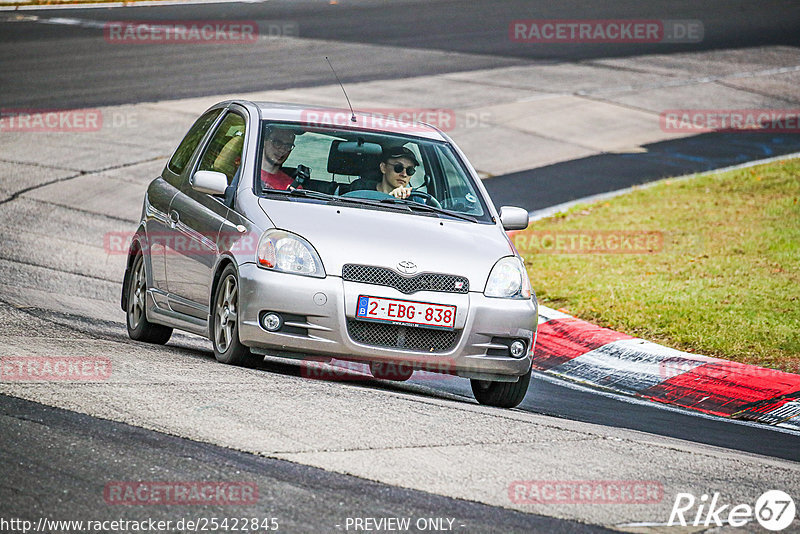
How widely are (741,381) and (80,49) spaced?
20.5 m

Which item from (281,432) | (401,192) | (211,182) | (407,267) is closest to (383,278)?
(407,267)

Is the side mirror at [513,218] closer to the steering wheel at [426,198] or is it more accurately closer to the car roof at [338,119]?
the steering wheel at [426,198]

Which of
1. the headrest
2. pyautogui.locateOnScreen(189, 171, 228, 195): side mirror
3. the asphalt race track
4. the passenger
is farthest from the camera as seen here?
the headrest

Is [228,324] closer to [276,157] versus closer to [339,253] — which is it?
[339,253]

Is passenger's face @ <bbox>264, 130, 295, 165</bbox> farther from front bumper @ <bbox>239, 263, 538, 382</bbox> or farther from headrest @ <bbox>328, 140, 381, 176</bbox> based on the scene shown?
front bumper @ <bbox>239, 263, 538, 382</bbox>

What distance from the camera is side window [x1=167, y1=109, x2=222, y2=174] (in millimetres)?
9391

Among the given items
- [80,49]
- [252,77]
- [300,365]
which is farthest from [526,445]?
[80,49]

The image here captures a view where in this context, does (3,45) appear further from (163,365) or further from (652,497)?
(652,497)

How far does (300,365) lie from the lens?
9.16 meters

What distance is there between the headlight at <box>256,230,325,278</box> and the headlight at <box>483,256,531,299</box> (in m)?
1.05

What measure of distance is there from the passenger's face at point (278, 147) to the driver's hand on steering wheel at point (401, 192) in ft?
2.41

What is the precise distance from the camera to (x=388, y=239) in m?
7.65

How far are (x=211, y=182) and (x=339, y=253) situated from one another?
1135 millimetres

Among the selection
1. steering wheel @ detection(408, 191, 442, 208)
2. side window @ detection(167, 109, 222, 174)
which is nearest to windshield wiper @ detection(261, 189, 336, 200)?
steering wheel @ detection(408, 191, 442, 208)
